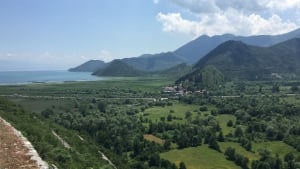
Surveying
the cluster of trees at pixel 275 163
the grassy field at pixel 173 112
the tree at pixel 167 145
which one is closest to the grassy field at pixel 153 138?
the tree at pixel 167 145

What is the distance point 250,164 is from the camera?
91188 mm

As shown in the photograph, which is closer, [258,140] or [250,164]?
[250,164]

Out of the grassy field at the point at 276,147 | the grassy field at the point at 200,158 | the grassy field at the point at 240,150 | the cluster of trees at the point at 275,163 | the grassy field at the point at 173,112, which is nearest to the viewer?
the cluster of trees at the point at 275,163

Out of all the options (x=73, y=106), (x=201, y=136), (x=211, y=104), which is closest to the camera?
(x=201, y=136)

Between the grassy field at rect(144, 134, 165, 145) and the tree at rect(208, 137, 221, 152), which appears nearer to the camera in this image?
the tree at rect(208, 137, 221, 152)

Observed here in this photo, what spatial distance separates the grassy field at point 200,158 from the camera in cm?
8981

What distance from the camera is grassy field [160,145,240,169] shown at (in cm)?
8981

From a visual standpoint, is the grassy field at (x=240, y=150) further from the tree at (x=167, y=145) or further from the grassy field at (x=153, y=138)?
the grassy field at (x=153, y=138)

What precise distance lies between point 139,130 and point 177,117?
33.8 m

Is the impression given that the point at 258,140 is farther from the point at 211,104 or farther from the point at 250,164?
the point at 211,104

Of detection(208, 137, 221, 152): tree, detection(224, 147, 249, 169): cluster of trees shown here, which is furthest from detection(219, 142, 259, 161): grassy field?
detection(224, 147, 249, 169): cluster of trees

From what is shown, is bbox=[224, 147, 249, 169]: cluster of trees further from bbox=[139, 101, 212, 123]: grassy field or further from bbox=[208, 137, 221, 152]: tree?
bbox=[139, 101, 212, 123]: grassy field

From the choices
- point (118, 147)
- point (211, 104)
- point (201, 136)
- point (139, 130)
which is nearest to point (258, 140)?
point (201, 136)

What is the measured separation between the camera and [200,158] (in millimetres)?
95188
